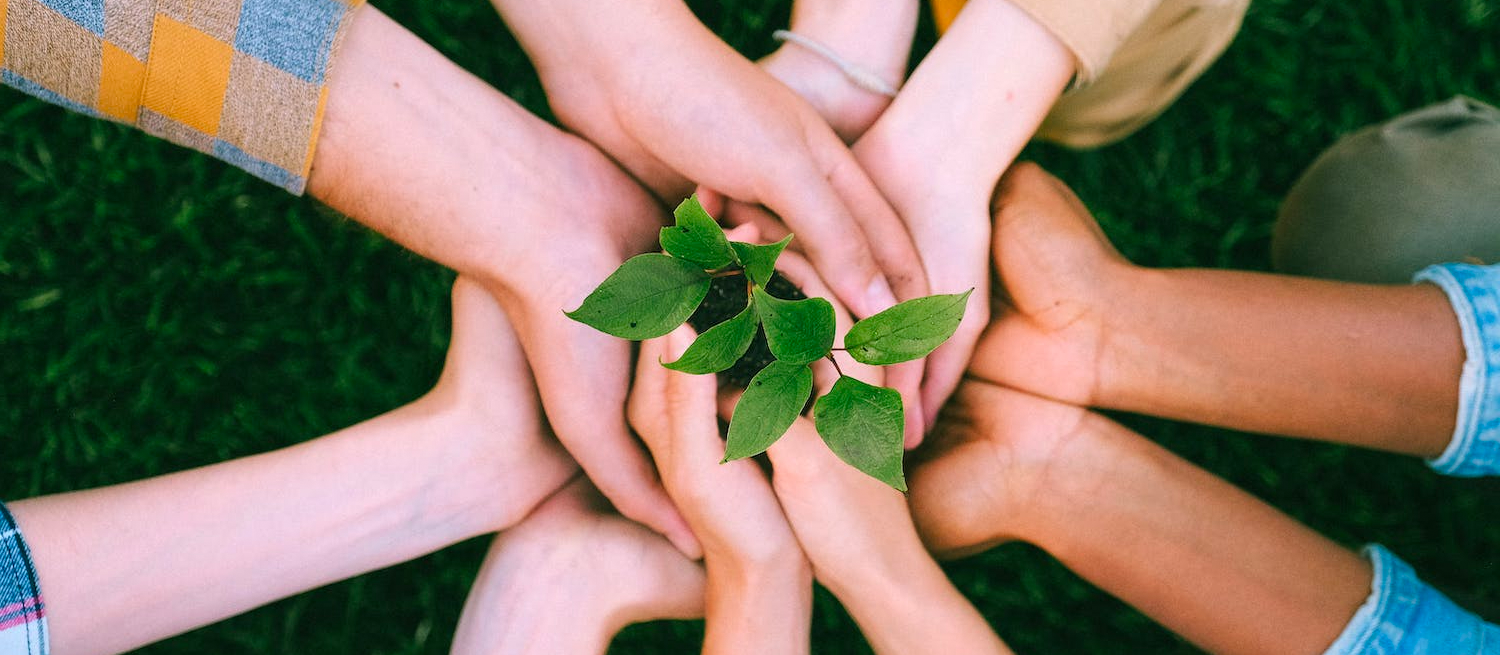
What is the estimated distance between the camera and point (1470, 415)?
3.51 feet

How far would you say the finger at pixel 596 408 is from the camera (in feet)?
3.81

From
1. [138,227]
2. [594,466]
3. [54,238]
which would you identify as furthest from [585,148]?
[54,238]

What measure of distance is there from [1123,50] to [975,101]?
28 centimetres

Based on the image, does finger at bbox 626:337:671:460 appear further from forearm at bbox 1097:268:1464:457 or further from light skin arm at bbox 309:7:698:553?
forearm at bbox 1097:268:1464:457

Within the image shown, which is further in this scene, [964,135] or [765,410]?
[964,135]

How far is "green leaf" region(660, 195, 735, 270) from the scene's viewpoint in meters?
0.67

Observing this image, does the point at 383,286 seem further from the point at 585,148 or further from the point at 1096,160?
the point at 1096,160

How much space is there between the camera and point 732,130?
43.6 inches

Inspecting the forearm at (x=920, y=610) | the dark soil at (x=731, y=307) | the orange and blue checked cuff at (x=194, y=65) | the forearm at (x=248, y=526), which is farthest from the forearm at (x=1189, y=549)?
the orange and blue checked cuff at (x=194, y=65)

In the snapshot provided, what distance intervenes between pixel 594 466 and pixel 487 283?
273mm

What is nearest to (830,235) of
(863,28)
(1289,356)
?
(863,28)

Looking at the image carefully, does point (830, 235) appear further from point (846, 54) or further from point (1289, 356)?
point (1289, 356)

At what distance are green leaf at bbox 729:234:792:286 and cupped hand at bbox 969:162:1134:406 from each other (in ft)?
1.94

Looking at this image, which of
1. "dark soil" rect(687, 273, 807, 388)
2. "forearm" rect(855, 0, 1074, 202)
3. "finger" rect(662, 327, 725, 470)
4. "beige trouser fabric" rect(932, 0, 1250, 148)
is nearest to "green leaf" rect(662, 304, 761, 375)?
"dark soil" rect(687, 273, 807, 388)
